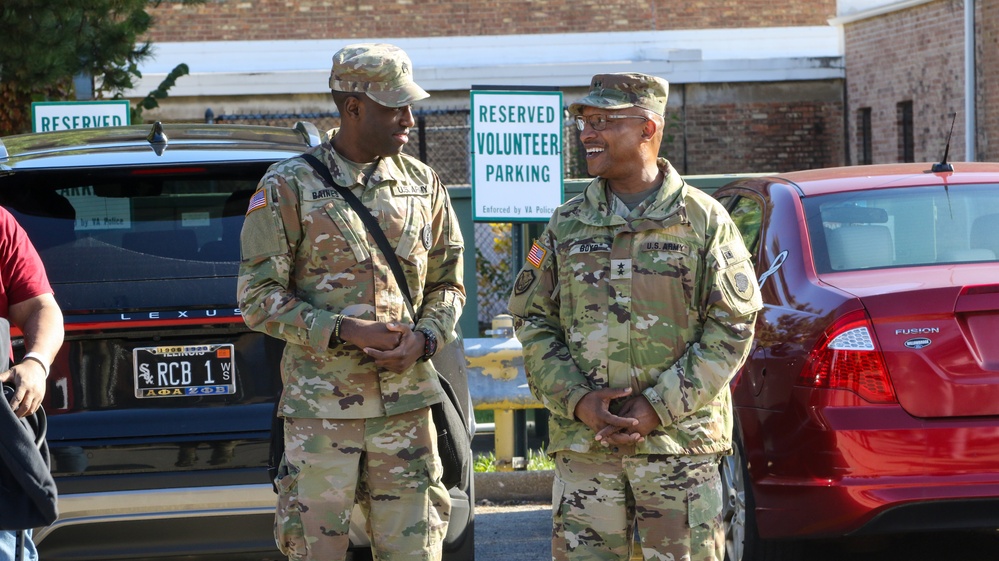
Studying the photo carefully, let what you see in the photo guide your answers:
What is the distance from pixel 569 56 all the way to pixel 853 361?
19.4 m

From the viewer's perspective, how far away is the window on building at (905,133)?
1986 centimetres

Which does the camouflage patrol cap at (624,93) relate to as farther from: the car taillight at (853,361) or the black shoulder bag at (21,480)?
the black shoulder bag at (21,480)

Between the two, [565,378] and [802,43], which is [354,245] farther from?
[802,43]

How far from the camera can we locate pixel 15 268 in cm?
372

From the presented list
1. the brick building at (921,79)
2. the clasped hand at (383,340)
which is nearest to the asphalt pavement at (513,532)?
Result: the clasped hand at (383,340)

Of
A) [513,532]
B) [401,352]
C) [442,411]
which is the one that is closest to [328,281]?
[401,352]

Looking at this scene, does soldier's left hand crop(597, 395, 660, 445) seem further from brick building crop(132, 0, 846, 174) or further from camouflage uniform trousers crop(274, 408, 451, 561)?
brick building crop(132, 0, 846, 174)

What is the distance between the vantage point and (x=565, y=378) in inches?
139

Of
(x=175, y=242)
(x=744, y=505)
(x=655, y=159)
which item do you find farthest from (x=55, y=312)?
(x=744, y=505)

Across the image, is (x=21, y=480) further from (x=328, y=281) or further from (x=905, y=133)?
(x=905, y=133)

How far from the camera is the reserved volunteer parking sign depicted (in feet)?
24.6

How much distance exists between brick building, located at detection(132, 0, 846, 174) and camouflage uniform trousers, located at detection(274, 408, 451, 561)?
16.1m

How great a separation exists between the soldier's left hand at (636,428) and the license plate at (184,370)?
151 cm

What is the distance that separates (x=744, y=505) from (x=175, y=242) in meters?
2.26
